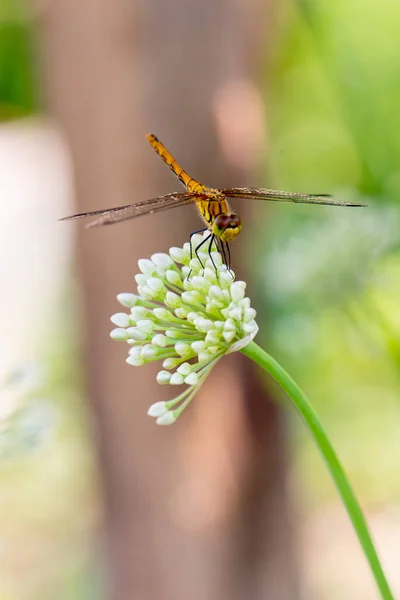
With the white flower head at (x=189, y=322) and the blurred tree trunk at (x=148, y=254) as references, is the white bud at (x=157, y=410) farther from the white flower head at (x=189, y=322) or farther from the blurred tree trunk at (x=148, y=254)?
the blurred tree trunk at (x=148, y=254)

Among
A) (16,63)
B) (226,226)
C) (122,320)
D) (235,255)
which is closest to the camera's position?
(122,320)

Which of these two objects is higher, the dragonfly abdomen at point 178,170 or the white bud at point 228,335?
the dragonfly abdomen at point 178,170

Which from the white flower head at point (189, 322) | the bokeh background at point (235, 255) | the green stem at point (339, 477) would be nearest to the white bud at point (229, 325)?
the white flower head at point (189, 322)

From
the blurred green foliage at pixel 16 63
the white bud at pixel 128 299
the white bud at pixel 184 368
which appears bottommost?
the white bud at pixel 184 368

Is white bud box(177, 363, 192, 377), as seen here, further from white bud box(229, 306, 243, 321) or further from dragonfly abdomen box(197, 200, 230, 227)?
dragonfly abdomen box(197, 200, 230, 227)

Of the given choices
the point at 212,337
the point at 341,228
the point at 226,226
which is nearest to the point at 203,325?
the point at 212,337

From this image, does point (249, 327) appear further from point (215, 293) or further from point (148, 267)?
point (148, 267)

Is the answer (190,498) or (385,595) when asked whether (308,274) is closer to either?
(385,595)
